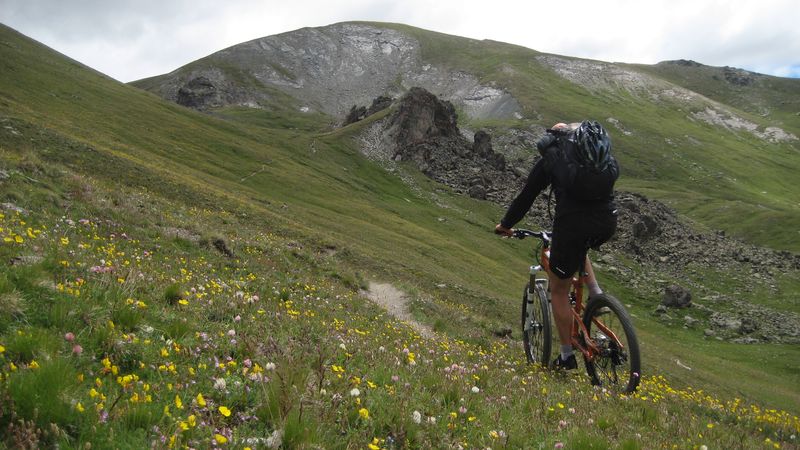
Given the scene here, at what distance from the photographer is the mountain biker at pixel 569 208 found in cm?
770

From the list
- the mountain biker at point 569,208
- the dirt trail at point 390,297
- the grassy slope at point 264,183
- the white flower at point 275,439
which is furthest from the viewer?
the grassy slope at point 264,183

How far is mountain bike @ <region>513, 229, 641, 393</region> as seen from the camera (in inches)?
321

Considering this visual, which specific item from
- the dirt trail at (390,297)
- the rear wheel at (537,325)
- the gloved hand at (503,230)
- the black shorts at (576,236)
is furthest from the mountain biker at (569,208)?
the dirt trail at (390,297)

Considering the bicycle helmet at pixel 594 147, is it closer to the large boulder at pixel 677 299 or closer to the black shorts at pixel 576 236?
the black shorts at pixel 576 236

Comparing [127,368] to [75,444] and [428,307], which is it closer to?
[75,444]

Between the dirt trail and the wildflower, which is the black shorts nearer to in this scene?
the wildflower

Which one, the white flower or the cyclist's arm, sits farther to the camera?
the cyclist's arm

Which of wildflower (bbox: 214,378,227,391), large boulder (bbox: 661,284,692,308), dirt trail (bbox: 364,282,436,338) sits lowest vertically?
large boulder (bbox: 661,284,692,308)

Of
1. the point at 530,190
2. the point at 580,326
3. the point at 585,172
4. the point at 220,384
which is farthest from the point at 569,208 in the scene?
the point at 220,384

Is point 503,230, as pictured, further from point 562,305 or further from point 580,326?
point 580,326

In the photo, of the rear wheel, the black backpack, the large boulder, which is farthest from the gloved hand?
the large boulder

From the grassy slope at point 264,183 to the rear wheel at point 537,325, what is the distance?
15.1ft

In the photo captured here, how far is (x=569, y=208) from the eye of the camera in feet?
26.2

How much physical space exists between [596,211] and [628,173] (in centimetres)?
17840
